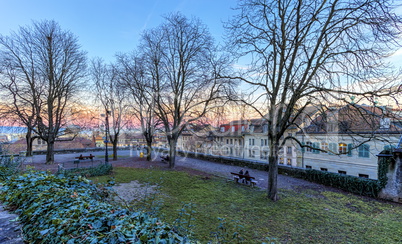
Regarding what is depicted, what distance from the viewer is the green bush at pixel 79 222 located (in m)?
1.74

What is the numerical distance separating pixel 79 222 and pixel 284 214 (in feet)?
21.3

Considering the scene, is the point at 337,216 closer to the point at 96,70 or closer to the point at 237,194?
the point at 237,194

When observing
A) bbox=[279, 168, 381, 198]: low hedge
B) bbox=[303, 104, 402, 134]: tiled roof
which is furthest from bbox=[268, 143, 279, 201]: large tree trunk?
bbox=[279, 168, 381, 198]: low hedge

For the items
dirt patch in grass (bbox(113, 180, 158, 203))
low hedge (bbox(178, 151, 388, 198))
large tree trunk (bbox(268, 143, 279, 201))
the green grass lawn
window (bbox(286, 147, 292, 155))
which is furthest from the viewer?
window (bbox(286, 147, 292, 155))

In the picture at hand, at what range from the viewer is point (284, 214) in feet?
21.3

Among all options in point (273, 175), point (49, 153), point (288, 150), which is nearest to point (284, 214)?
point (273, 175)

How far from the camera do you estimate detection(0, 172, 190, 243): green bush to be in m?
1.74

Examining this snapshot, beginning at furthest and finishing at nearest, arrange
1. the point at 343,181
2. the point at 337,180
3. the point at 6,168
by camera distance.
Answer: the point at 337,180, the point at 343,181, the point at 6,168

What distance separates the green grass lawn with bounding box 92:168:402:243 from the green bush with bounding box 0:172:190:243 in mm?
1049

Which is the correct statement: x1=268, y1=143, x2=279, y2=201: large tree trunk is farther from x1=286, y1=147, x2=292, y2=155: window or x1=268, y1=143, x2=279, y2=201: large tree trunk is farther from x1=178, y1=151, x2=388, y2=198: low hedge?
x1=286, y1=147, x2=292, y2=155: window

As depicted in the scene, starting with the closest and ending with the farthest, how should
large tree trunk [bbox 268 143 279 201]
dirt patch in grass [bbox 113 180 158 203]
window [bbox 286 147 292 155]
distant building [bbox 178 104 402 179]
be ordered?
distant building [bbox 178 104 402 179] < dirt patch in grass [bbox 113 180 158 203] < large tree trunk [bbox 268 143 279 201] < window [bbox 286 147 292 155]

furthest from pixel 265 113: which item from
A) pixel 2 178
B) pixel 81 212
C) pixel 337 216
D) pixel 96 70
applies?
pixel 96 70

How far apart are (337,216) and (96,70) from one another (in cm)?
2156

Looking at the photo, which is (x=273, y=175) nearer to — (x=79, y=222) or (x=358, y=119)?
(x=358, y=119)
